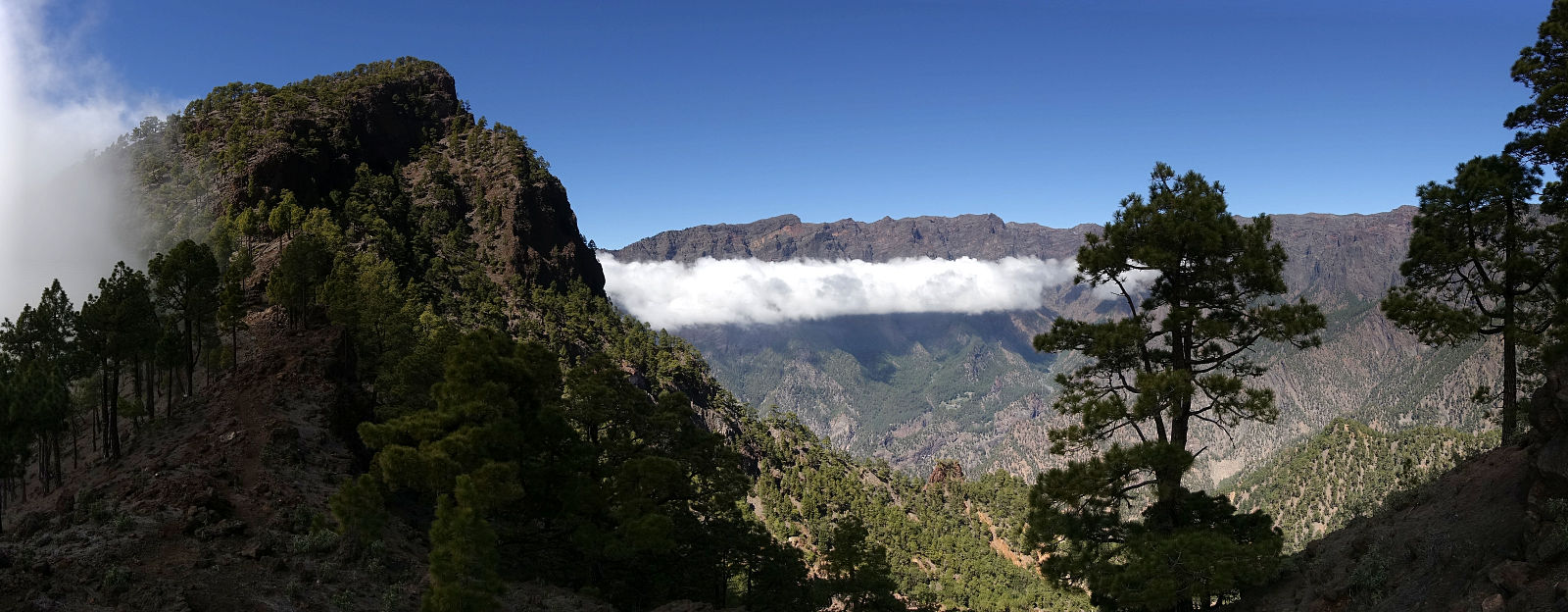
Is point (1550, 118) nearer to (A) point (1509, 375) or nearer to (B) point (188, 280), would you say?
(A) point (1509, 375)

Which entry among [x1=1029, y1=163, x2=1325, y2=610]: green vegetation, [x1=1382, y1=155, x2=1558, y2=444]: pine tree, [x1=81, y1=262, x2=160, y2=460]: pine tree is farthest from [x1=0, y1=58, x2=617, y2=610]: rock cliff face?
[x1=1382, y1=155, x2=1558, y2=444]: pine tree

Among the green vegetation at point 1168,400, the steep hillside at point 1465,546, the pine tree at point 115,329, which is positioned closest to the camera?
the steep hillside at point 1465,546

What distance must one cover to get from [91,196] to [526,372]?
150103 mm

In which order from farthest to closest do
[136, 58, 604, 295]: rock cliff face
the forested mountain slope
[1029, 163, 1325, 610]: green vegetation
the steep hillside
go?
[136, 58, 604, 295]: rock cliff face
the forested mountain slope
[1029, 163, 1325, 610]: green vegetation
the steep hillside

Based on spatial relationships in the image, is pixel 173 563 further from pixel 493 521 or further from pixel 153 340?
pixel 153 340

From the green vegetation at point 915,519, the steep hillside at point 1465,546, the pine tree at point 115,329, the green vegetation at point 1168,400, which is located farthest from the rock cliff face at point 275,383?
the green vegetation at point 915,519

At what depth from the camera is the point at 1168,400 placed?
22812 millimetres

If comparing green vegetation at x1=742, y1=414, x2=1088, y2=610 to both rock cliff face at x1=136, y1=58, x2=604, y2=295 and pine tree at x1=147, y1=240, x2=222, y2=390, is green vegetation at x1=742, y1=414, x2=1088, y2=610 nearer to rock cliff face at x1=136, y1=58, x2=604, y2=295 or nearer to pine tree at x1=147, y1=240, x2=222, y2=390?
rock cliff face at x1=136, y1=58, x2=604, y2=295

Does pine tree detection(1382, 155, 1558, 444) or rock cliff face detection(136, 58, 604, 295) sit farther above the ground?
rock cliff face detection(136, 58, 604, 295)

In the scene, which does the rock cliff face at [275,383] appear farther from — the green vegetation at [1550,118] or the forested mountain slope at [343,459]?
the green vegetation at [1550,118]

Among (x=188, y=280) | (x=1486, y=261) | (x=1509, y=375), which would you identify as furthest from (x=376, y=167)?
(x=1509, y=375)

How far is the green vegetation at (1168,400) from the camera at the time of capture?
21.8 meters

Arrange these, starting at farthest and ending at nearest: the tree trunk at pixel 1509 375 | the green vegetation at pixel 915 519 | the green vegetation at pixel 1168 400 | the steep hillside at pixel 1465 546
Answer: the green vegetation at pixel 915 519 → the tree trunk at pixel 1509 375 → the green vegetation at pixel 1168 400 → the steep hillside at pixel 1465 546

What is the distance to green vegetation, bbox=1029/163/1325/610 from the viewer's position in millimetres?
21812
